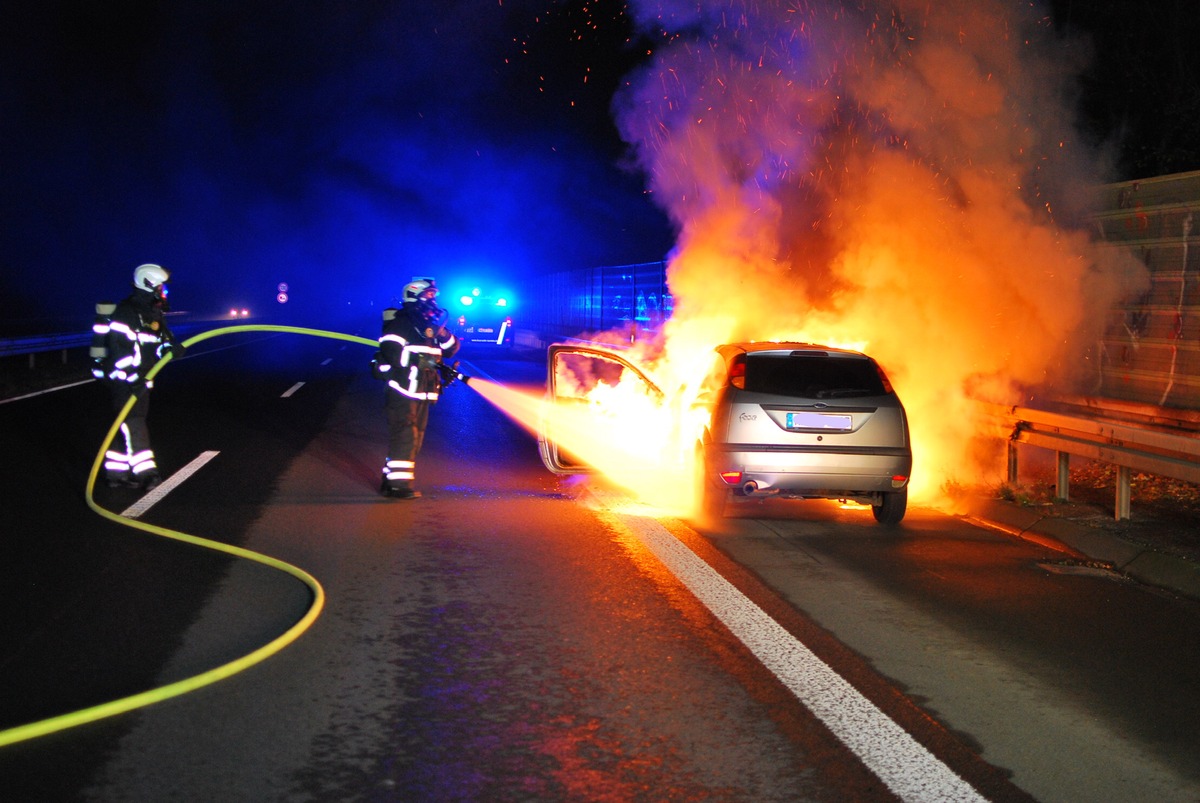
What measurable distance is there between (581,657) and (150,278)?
22.5 ft

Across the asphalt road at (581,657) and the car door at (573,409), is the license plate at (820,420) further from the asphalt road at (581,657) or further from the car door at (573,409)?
the car door at (573,409)

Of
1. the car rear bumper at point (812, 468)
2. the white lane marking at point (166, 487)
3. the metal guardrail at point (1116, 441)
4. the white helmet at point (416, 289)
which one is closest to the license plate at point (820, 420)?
the car rear bumper at point (812, 468)

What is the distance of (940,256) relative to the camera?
1412 centimetres

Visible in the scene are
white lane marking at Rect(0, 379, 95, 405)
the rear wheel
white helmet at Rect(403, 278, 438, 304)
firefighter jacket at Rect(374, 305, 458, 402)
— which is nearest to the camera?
the rear wheel

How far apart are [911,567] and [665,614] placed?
218 cm

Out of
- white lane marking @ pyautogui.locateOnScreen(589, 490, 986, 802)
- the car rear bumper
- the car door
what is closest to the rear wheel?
the car rear bumper

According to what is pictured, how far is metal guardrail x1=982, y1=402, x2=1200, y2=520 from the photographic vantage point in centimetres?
825

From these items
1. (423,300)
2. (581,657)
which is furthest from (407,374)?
(581,657)

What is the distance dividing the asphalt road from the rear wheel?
0.24m

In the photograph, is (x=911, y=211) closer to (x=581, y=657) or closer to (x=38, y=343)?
(x=581, y=657)

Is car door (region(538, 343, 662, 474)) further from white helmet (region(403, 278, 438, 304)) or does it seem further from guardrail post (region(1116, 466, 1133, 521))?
guardrail post (region(1116, 466, 1133, 521))

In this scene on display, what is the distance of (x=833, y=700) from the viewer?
4.94m

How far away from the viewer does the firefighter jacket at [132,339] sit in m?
10.5

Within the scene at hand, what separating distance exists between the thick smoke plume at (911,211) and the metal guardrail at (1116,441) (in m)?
0.92
